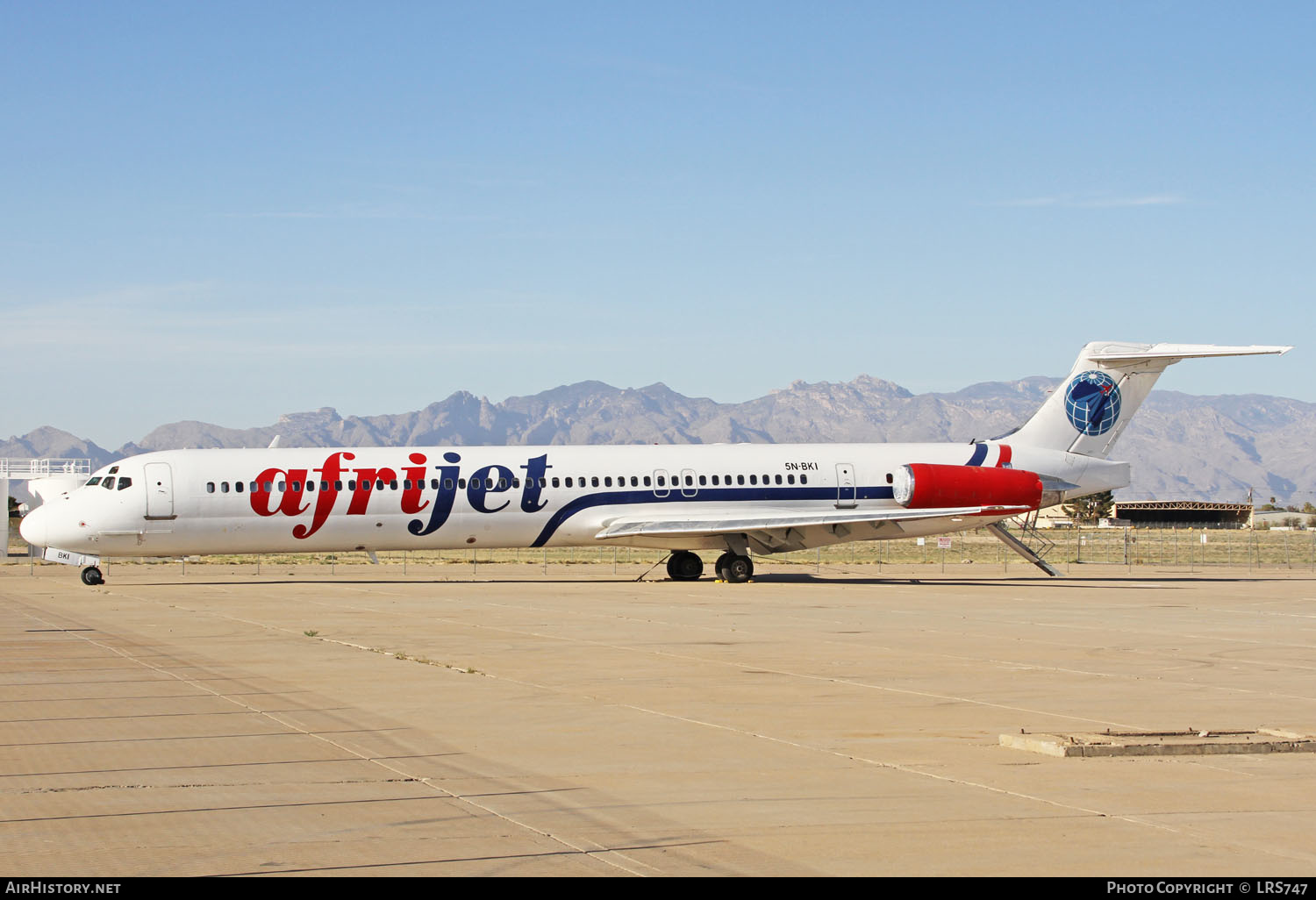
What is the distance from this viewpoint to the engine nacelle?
38.4 m

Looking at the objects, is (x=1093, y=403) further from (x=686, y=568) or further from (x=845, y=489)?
(x=686, y=568)

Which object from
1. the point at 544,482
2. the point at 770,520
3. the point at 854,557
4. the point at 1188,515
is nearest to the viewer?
the point at 544,482

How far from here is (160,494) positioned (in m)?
34.4

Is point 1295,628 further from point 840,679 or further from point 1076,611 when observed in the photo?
point 840,679

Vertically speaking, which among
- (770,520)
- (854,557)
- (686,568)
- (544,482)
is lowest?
(854,557)

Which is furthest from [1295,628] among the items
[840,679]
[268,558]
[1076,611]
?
[268,558]

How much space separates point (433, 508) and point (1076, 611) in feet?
52.3

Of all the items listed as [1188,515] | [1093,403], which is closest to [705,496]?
[1093,403]

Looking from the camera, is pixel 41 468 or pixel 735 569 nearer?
pixel 735 569

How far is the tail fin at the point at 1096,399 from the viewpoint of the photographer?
41000 mm

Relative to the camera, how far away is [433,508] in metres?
35.7

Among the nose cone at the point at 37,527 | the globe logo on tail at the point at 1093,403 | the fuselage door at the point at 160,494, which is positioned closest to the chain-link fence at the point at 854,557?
the globe logo on tail at the point at 1093,403

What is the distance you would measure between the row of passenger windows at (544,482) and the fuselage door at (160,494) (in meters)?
0.79

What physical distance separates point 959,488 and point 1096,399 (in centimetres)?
586
